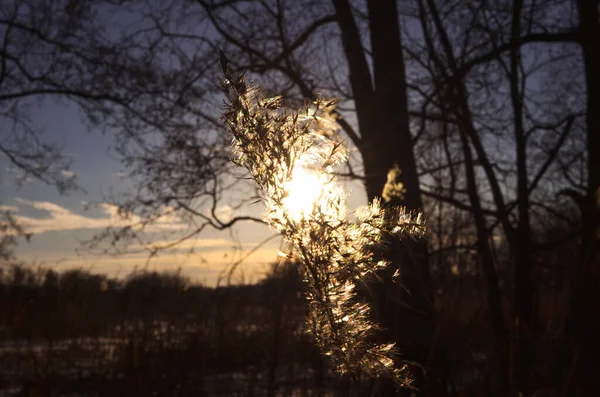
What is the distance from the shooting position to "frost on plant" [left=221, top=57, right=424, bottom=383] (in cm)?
113

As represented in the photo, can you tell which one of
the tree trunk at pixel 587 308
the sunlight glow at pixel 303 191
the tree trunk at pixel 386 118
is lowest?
the tree trunk at pixel 587 308

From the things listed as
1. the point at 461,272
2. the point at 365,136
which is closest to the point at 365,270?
the point at 461,272

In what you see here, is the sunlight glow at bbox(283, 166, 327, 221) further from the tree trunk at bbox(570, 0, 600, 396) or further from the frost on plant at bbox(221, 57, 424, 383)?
the tree trunk at bbox(570, 0, 600, 396)

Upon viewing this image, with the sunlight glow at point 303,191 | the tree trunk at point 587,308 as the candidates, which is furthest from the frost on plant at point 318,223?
the tree trunk at point 587,308

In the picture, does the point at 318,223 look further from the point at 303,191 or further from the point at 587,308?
the point at 587,308

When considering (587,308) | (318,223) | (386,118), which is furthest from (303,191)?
(386,118)

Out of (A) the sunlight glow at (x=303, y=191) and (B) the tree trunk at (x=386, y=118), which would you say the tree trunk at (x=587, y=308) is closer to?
(A) the sunlight glow at (x=303, y=191)

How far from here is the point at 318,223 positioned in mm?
1122

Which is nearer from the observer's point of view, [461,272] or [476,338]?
[461,272]

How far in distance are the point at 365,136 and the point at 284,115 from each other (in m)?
5.14

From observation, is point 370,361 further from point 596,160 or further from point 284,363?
point 284,363

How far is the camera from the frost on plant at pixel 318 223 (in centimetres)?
113

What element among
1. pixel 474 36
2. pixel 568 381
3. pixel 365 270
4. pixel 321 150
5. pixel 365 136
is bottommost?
pixel 568 381

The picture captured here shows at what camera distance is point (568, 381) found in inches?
64.2
